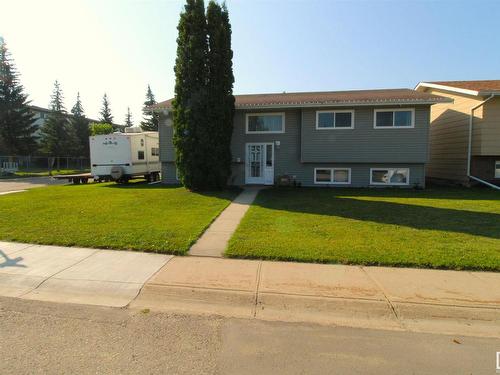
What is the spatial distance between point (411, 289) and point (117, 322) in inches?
148

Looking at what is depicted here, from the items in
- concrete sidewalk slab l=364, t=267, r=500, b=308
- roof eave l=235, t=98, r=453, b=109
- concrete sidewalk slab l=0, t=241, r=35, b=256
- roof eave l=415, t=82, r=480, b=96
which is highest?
roof eave l=415, t=82, r=480, b=96

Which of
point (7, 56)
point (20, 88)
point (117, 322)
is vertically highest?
point (7, 56)

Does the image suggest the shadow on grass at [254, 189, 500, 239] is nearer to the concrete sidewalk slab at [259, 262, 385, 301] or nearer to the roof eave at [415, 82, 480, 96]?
the concrete sidewalk slab at [259, 262, 385, 301]

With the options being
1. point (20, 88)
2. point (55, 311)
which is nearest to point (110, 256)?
point (55, 311)

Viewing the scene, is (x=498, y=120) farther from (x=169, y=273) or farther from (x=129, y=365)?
(x=129, y=365)

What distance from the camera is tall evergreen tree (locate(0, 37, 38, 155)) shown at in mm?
35719

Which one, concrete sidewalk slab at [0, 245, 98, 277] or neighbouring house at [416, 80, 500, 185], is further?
neighbouring house at [416, 80, 500, 185]

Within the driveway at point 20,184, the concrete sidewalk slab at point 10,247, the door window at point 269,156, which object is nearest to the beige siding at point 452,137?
the door window at point 269,156

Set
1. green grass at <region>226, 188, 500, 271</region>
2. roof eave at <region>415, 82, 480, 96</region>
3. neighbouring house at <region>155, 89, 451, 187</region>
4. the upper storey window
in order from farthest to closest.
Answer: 1. the upper storey window
2. neighbouring house at <region>155, 89, 451, 187</region>
3. roof eave at <region>415, 82, 480, 96</region>
4. green grass at <region>226, 188, 500, 271</region>

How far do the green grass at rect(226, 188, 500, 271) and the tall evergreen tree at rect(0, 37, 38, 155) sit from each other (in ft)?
126

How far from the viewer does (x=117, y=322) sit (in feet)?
11.3

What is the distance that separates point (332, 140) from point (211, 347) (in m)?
13.4

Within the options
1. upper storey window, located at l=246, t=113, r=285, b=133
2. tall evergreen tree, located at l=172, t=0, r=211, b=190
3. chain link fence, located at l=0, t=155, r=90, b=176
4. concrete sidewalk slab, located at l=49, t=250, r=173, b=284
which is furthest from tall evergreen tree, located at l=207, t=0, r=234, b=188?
chain link fence, located at l=0, t=155, r=90, b=176

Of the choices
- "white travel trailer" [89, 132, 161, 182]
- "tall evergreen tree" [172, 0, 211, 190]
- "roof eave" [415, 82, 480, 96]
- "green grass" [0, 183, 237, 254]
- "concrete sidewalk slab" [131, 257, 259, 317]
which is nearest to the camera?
"concrete sidewalk slab" [131, 257, 259, 317]
